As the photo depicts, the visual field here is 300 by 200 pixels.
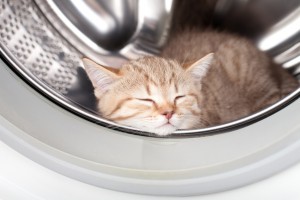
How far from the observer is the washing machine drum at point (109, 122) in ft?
2.86

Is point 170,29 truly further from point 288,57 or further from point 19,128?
point 19,128

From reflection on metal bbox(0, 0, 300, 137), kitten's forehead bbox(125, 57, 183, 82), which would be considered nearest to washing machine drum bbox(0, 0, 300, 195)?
reflection on metal bbox(0, 0, 300, 137)

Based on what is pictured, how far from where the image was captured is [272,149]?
0.85 metres

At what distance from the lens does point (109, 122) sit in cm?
105

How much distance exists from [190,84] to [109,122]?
195 mm

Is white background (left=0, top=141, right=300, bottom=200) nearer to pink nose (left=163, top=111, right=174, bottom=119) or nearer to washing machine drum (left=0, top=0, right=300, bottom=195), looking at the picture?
washing machine drum (left=0, top=0, right=300, bottom=195)

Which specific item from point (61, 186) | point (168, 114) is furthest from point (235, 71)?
point (61, 186)

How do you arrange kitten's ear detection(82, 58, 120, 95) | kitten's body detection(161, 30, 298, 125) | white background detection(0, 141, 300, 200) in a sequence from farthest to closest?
kitten's body detection(161, 30, 298, 125)
kitten's ear detection(82, 58, 120, 95)
white background detection(0, 141, 300, 200)

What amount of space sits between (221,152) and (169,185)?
11 centimetres

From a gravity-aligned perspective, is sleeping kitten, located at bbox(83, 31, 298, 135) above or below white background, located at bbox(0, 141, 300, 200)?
above

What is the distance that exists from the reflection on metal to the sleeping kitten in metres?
0.05

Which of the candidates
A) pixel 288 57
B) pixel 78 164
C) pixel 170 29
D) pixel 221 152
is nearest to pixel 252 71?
pixel 288 57

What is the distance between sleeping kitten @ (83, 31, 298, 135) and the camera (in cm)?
106

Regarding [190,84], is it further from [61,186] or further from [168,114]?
[61,186]
